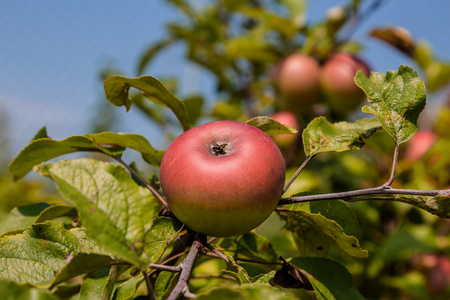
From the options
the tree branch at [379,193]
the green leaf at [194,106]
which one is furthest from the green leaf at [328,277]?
the green leaf at [194,106]

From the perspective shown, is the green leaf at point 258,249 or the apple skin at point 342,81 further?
the apple skin at point 342,81

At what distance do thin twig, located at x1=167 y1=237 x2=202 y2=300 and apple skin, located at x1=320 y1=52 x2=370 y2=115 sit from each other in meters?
1.22

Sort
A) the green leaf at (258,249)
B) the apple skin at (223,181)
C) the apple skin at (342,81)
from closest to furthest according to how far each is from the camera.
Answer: the apple skin at (223,181) < the green leaf at (258,249) < the apple skin at (342,81)

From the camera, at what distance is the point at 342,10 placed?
1.73 m

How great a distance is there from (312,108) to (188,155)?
1340 millimetres

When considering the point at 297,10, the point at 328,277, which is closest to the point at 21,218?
the point at 328,277

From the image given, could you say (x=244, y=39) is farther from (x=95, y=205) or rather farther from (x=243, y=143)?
(x=95, y=205)

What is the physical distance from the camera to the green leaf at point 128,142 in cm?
70

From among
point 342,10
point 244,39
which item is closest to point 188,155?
point 244,39

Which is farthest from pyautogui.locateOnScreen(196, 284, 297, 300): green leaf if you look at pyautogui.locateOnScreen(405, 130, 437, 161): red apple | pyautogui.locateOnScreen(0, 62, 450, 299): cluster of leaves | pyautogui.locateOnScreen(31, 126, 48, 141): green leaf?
pyautogui.locateOnScreen(405, 130, 437, 161): red apple

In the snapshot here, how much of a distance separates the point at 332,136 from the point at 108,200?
0.44m

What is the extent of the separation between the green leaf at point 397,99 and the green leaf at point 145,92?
313 mm

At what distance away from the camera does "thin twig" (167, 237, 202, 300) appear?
1.44 ft

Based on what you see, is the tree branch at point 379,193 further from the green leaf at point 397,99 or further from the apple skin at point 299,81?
the apple skin at point 299,81
